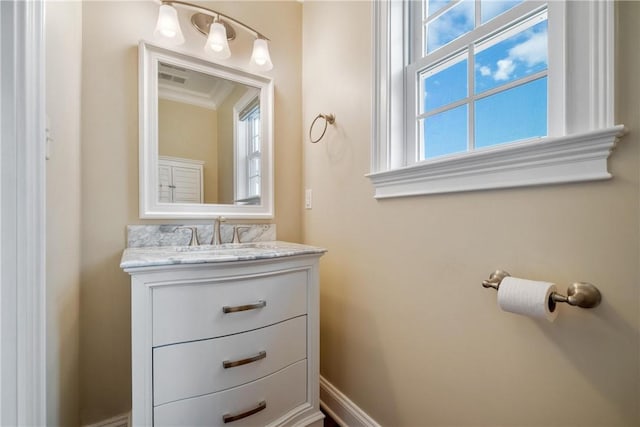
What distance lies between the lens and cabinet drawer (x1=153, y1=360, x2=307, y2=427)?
89 cm

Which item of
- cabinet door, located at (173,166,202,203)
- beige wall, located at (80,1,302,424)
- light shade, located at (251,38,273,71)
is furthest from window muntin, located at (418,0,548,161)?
beige wall, located at (80,1,302,424)

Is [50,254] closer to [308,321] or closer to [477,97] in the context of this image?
[308,321]

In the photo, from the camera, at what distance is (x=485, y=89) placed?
Result: 3.00 feet

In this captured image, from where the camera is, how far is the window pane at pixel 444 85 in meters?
0.99

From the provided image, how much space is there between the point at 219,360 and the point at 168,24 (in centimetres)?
148

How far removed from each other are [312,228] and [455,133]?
0.92 m

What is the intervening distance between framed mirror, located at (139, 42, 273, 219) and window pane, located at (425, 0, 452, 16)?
886 mm

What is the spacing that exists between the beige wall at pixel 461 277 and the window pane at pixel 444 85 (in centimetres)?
26

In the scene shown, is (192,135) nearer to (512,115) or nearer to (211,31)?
(211,31)

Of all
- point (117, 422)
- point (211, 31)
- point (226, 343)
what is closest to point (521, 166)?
point (226, 343)

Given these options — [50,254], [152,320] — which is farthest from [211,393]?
[50,254]

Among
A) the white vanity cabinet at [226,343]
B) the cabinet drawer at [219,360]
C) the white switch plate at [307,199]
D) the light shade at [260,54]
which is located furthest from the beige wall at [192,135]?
the cabinet drawer at [219,360]

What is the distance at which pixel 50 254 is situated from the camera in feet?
2.62

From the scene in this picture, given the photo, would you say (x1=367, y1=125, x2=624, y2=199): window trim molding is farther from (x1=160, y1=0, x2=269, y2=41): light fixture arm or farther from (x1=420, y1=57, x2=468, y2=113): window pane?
(x1=160, y1=0, x2=269, y2=41): light fixture arm
